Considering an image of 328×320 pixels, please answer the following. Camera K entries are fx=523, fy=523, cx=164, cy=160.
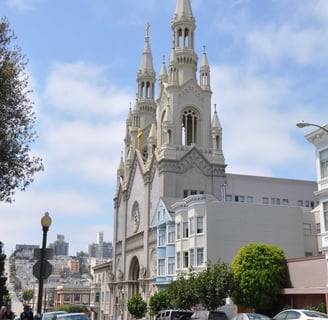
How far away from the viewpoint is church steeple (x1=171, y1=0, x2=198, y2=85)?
77.7 meters

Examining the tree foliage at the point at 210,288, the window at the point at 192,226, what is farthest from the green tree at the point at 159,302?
the tree foliage at the point at 210,288

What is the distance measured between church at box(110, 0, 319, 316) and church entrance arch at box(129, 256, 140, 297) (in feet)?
0.53

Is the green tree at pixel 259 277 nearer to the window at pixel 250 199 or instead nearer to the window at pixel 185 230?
the window at pixel 185 230

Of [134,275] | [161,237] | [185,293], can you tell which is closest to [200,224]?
[185,293]

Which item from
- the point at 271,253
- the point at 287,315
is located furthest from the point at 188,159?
the point at 287,315

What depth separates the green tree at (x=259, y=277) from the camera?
39.7 m

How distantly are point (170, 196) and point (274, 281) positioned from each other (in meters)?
29.0

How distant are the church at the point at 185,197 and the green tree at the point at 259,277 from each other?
8.92 metres

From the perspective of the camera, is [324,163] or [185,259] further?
[185,259]

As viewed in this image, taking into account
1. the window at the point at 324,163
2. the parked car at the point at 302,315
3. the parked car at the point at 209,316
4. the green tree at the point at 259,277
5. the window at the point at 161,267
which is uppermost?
the window at the point at 324,163

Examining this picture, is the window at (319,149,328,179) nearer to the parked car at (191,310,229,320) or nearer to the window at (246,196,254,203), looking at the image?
the parked car at (191,310,229,320)

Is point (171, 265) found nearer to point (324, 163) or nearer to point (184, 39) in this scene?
point (324, 163)

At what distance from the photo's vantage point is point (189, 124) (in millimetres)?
76250

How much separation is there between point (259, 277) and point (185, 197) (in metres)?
30.0
